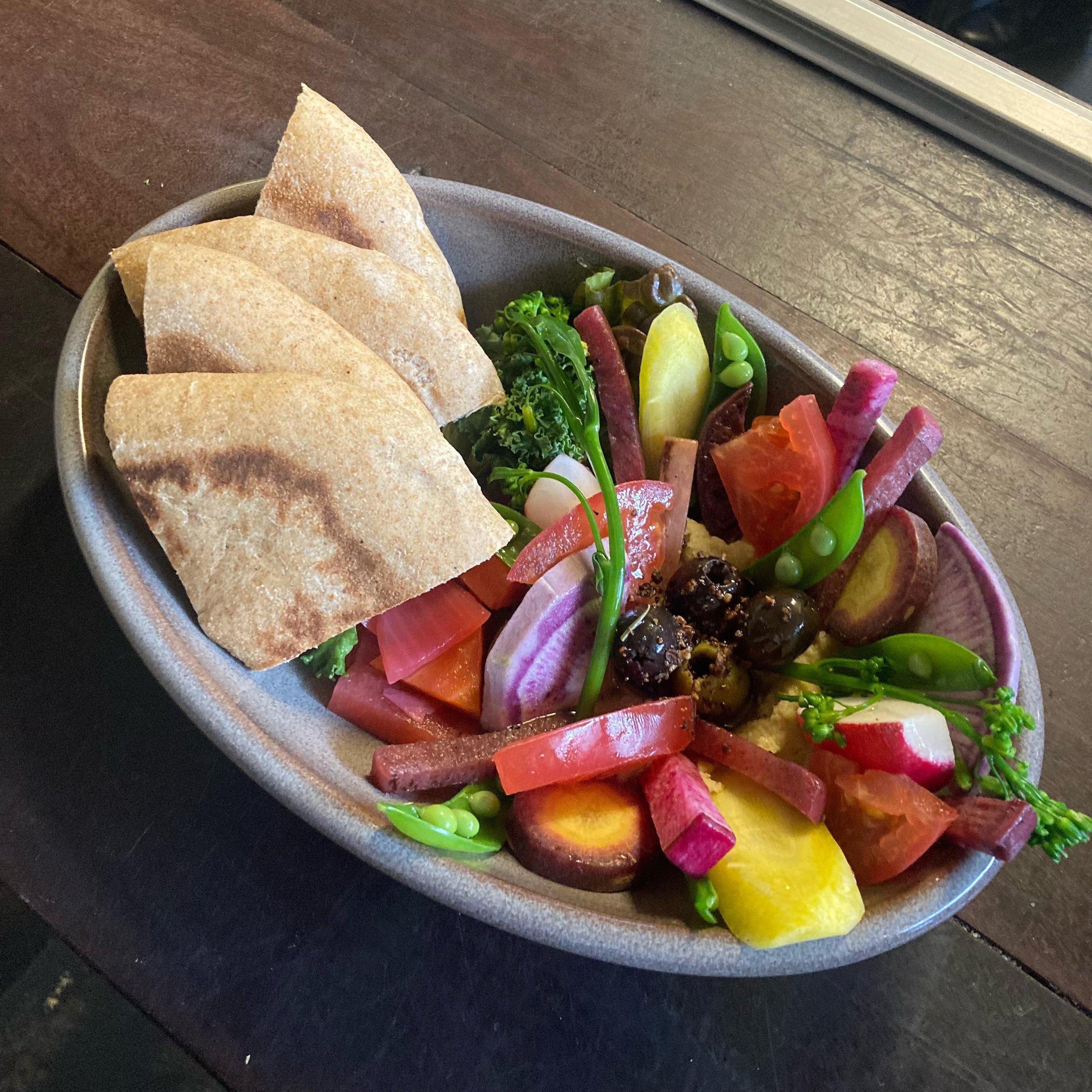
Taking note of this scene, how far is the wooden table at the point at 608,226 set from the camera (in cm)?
114

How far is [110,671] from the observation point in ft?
4.20

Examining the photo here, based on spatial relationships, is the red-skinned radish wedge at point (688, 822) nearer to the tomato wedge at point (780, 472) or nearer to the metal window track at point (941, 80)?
the tomato wedge at point (780, 472)

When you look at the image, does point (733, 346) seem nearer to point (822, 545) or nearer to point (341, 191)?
point (822, 545)

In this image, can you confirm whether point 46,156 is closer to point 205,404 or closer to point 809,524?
point 205,404

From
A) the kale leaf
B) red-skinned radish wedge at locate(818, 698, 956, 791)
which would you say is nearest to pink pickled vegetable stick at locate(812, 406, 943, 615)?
red-skinned radish wedge at locate(818, 698, 956, 791)

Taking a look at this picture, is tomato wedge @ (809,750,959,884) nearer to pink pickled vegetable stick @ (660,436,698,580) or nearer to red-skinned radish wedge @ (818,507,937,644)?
red-skinned radish wedge @ (818,507,937,644)

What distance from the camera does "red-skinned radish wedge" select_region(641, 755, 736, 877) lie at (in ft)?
3.30

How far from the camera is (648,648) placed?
1.18 m

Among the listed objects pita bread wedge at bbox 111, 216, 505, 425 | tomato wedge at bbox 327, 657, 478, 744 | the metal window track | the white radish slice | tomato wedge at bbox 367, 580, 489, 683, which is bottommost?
tomato wedge at bbox 327, 657, 478, 744

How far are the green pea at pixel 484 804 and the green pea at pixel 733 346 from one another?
785 mm

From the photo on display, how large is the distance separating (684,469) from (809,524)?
225 millimetres

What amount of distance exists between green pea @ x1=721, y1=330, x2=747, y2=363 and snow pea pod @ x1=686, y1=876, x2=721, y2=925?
0.80 meters

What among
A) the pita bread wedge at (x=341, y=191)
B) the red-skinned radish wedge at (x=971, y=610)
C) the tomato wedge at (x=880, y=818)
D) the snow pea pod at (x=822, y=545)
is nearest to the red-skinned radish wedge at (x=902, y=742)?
the tomato wedge at (x=880, y=818)

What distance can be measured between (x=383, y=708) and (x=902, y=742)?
2.25ft
